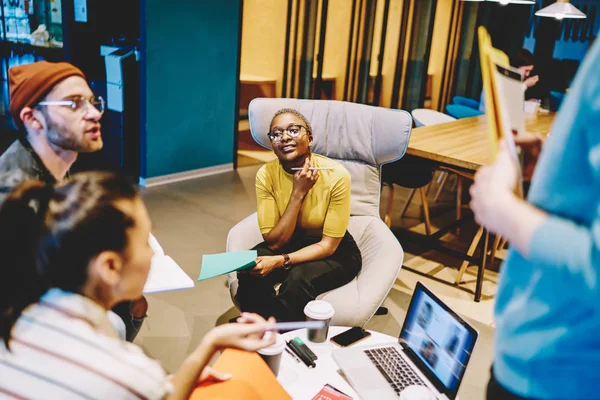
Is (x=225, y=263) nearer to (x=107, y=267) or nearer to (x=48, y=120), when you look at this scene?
(x=48, y=120)

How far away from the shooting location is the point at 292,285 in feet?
7.03

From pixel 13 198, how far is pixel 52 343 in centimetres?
28

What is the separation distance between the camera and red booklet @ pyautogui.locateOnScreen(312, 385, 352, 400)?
1479 millimetres

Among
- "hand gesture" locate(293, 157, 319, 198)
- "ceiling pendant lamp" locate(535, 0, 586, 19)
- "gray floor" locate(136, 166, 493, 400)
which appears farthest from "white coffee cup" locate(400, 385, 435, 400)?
"ceiling pendant lamp" locate(535, 0, 586, 19)

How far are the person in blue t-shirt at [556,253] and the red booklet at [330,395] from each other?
82cm

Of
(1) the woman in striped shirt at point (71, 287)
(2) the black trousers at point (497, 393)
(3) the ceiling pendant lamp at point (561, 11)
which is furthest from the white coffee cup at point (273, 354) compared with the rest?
(3) the ceiling pendant lamp at point (561, 11)

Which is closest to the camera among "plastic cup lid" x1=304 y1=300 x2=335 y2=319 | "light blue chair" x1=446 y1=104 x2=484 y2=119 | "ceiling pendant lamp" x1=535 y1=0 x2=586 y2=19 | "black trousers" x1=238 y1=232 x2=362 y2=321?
"plastic cup lid" x1=304 y1=300 x2=335 y2=319

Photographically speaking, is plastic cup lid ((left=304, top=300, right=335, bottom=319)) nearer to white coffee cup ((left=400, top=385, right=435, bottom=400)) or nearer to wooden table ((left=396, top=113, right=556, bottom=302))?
white coffee cup ((left=400, top=385, right=435, bottom=400))

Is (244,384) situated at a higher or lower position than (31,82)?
Answer: lower

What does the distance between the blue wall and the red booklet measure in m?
3.60

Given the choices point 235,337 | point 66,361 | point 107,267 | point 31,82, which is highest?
point 31,82

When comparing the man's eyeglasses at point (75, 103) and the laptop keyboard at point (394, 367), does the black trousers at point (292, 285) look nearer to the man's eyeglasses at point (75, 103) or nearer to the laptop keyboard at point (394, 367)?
the laptop keyboard at point (394, 367)

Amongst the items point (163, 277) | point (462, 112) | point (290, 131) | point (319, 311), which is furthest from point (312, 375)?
point (462, 112)

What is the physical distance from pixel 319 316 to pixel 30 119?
Result: 1119mm
